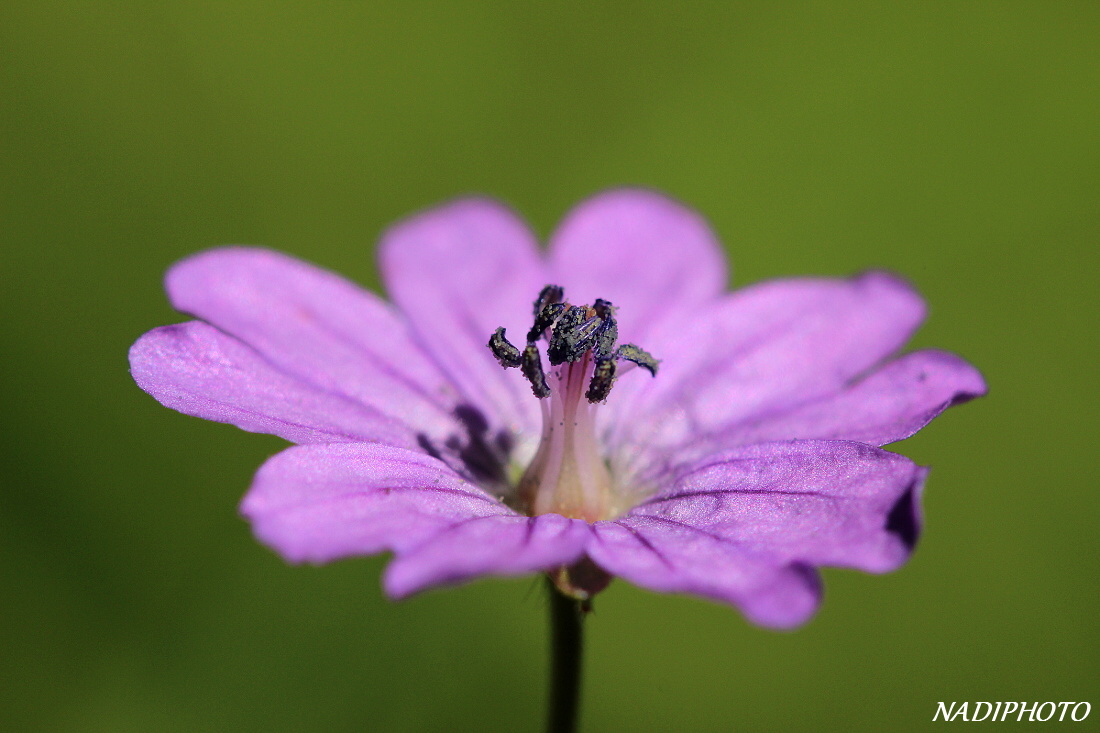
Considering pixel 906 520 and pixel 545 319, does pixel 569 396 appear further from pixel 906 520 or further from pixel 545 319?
pixel 906 520

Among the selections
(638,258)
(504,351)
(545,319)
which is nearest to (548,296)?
(545,319)

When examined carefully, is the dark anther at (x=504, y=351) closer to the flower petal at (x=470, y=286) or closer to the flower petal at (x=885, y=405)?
the flower petal at (x=470, y=286)

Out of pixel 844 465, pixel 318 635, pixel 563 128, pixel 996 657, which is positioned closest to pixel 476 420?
pixel 844 465

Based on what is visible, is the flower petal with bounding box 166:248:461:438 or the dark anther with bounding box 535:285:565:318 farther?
the dark anther with bounding box 535:285:565:318

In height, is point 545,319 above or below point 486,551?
above

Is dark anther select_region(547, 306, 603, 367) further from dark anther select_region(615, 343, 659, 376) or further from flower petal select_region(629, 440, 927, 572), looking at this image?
flower petal select_region(629, 440, 927, 572)

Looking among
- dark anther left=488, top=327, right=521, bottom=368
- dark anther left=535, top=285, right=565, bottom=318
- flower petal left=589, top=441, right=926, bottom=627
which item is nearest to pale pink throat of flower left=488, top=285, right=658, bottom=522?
dark anther left=488, top=327, right=521, bottom=368

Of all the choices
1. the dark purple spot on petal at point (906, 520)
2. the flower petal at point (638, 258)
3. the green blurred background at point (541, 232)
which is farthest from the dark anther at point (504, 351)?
the green blurred background at point (541, 232)
